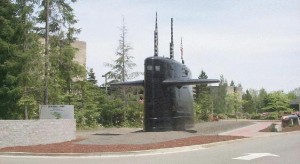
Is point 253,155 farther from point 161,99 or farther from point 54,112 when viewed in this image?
point 54,112

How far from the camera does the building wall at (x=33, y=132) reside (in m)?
20.6

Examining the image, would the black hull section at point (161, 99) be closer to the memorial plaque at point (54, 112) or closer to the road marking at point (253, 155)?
the memorial plaque at point (54, 112)

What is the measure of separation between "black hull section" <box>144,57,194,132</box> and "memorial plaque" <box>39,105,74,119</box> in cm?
477

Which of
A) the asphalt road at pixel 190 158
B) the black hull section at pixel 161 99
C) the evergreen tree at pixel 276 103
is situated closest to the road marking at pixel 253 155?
the asphalt road at pixel 190 158

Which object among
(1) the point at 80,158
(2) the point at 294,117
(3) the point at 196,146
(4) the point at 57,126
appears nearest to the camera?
(1) the point at 80,158

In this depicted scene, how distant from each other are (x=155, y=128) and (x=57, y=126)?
211 inches

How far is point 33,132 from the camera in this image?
21516mm

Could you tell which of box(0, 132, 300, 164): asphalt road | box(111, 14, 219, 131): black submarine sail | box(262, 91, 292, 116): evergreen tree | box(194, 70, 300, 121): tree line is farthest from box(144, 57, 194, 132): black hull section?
box(262, 91, 292, 116): evergreen tree

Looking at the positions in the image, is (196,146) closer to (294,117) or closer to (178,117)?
(178,117)

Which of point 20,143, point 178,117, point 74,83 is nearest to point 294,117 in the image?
point 178,117

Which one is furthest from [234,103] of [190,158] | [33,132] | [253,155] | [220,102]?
[190,158]

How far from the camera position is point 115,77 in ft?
148

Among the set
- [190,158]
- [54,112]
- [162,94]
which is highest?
[162,94]

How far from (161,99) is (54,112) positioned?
6.27 m
